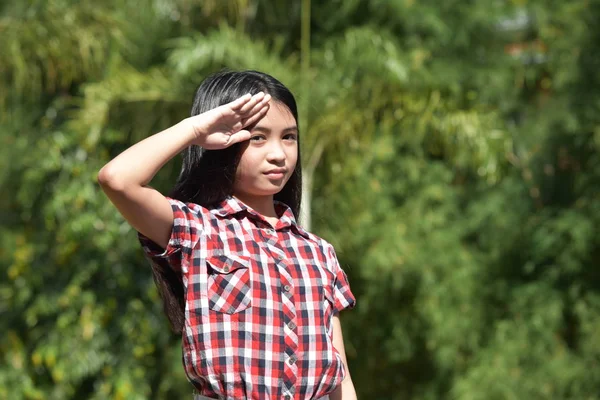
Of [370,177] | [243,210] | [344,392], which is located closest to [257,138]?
[243,210]

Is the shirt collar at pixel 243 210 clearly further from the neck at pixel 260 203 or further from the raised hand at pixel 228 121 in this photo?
the raised hand at pixel 228 121

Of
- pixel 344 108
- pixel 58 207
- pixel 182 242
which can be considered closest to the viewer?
pixel 182 242

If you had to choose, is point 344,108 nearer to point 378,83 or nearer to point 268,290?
point 378,83

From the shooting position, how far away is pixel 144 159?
172cm

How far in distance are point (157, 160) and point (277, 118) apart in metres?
0.30

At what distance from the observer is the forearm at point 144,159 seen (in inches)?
66.7

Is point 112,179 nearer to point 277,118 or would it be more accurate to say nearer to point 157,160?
point 157,160

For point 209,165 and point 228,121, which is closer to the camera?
point 228,121

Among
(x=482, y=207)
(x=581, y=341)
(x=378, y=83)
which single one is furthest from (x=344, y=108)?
(x=581, y=341)

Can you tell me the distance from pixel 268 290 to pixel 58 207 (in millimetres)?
3767

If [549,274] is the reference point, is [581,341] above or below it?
below

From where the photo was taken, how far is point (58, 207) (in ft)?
17.5

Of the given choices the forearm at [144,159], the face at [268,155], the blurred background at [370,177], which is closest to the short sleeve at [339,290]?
the face at [268,155]

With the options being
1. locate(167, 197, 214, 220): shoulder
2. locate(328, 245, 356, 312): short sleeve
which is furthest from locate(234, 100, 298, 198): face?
locate(328, 245, 356, 312): short sleeve
